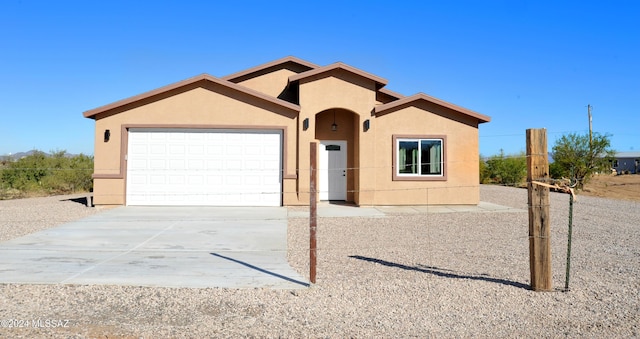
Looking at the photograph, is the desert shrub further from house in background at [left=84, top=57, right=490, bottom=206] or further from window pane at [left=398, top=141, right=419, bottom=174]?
window pane at [left=398, top=141, right=419, bottom=174]

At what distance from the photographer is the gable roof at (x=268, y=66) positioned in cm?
1684

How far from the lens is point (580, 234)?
967 cm

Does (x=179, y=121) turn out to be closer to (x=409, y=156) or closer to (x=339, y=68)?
(x=339, y=68)

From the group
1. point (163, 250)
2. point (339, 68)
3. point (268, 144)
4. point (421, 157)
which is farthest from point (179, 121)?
point (421, 157)

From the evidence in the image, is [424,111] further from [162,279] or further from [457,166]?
[162,279]

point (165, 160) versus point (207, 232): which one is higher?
point (165, 160)

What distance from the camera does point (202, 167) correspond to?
45.5 ft

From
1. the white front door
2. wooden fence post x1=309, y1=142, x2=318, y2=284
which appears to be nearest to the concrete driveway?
wooden fence post x1=309, y1=142, x2=318, y2=284

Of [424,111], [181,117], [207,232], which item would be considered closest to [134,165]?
[181,117]

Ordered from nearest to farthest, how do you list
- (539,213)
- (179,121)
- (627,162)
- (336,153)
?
(539,213) < (179,121) < (336,153) < (627,162)

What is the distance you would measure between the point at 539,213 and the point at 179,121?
11285 millimetres

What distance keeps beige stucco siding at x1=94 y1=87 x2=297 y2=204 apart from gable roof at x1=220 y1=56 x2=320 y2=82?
319cm

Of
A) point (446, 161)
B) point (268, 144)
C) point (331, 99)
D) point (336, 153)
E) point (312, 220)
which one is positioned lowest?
point (312, 220)

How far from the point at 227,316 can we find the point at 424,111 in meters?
11.7
